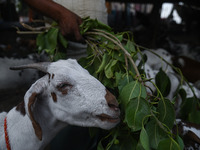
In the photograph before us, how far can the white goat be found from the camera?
0.89 meters

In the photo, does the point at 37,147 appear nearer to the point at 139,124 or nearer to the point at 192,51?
the point at 139,124

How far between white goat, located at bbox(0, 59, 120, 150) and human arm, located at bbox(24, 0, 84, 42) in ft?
0.75

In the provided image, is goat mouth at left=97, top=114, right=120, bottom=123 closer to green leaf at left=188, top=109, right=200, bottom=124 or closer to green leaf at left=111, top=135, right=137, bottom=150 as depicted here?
green leaf at left=111, top=135, right=137, bottom=150

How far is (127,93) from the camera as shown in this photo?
93 cm

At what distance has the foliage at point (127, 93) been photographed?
0.87m

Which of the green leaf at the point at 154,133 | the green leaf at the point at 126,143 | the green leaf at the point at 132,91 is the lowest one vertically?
the green leaf at the point at 126,143

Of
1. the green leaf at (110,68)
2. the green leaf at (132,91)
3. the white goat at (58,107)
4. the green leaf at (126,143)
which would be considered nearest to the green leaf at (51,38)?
the white goat at (58,107)

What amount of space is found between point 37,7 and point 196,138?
137 centimetres

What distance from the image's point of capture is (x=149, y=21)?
4914 millimetres

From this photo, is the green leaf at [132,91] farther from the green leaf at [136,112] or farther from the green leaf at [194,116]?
the green leaf at [194,116]

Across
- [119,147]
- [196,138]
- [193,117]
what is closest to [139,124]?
[119,147]

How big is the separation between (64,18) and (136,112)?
2.39ft

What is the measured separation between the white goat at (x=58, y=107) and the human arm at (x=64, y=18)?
0.75 feet

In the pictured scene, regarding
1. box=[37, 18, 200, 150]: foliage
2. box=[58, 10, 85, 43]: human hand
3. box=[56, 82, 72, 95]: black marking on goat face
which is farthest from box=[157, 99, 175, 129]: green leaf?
box=[58, 10, 85, 43]: human hand
